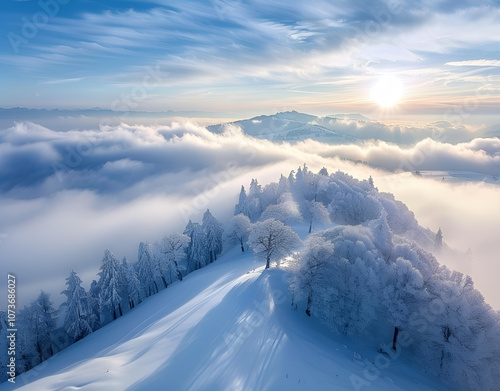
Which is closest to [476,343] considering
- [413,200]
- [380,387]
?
[380,387]

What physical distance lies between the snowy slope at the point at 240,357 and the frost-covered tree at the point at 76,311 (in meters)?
11.5

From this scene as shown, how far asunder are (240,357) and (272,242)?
1937 centimetres

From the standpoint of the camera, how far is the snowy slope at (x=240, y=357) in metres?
18.3

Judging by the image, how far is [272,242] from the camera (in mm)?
38812

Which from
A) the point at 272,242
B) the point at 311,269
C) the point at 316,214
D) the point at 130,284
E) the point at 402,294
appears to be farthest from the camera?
the point at 316,214

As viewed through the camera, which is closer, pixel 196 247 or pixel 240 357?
pixel 240 357

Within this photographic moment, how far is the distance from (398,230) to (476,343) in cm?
5252

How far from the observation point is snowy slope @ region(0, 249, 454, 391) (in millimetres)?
18328

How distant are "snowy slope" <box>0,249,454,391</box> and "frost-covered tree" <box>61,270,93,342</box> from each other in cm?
1153

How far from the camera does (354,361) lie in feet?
80.4

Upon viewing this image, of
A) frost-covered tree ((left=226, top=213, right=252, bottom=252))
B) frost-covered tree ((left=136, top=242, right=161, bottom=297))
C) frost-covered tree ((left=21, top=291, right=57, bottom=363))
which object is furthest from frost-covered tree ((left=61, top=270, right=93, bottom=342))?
frost-covered tree ((left=226, top=213, right=252, bottom=252))

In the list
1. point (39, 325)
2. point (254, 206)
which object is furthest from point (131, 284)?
point (254, 206)

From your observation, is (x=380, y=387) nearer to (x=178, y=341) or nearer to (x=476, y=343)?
(x=476, y=343)

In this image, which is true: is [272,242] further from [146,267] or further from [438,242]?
[438,242]
